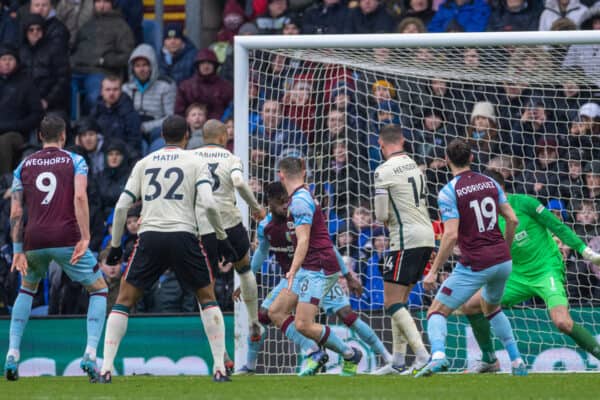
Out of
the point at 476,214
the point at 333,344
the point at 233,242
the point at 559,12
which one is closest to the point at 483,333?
the point at 333,344

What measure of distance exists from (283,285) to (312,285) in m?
0.75

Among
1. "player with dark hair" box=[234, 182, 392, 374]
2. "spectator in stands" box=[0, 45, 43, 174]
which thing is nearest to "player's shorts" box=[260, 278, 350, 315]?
"player with dark hair" box=[234, 182, 392, 374]

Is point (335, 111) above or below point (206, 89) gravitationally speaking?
below

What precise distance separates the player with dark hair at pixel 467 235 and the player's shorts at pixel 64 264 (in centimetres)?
292

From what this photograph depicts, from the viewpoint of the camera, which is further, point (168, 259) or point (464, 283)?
point (464, 283)

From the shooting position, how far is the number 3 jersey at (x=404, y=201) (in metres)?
10.9

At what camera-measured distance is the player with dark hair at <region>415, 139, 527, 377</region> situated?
32.0ft

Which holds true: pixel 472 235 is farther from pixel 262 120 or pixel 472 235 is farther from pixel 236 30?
pixel 236 30

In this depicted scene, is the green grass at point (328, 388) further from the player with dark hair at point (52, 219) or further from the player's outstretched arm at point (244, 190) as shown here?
the player's outstretched arm at point (244, 190)

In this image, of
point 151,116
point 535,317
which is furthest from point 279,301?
point 151,116

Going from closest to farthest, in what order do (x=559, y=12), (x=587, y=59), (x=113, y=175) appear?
(x=587, y=59)
(x=113, y=175)
(x=559, y=12)

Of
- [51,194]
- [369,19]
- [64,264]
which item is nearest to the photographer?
[51,194]

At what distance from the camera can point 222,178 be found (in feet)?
36.6

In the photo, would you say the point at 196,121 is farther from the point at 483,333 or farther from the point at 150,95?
the point at 483,333
